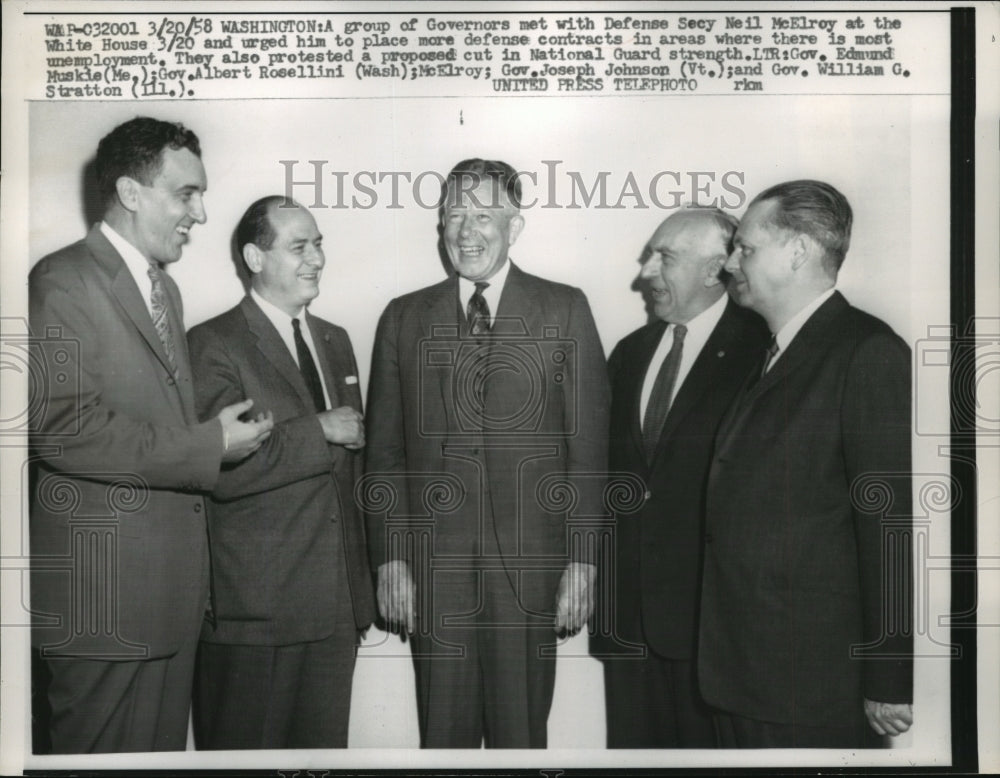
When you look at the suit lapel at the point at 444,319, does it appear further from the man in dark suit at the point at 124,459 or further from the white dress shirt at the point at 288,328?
the man in dark suit at the point at 124,459

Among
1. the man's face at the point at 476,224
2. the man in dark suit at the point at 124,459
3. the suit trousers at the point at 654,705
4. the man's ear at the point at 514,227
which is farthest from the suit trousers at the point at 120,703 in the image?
the man's ear at the point at 514,227

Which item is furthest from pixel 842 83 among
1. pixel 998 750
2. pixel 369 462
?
pixel 998 750

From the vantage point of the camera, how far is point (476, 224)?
3410 millimetres

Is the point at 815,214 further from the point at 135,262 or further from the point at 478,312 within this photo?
the point at 135,262

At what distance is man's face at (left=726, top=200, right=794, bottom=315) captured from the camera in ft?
11.1

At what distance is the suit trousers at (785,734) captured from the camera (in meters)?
3.43

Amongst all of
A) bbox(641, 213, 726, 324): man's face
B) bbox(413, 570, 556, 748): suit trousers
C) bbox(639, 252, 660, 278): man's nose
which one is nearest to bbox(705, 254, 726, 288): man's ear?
bbox(641, 213, 726, 324): man's face

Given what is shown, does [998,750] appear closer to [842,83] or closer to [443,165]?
[842,83]

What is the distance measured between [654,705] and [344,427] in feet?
4.33

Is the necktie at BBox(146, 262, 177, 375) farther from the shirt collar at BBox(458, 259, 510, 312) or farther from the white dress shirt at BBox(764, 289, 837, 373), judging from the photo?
the white dress shirt at BBox(764, 289, 837, 373)

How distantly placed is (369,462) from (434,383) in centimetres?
32

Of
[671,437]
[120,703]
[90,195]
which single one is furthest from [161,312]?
[671,437]

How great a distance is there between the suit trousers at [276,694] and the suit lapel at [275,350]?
2.46 ft

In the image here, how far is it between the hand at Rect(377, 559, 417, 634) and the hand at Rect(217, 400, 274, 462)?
55 cm
